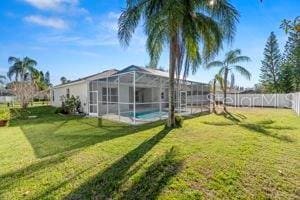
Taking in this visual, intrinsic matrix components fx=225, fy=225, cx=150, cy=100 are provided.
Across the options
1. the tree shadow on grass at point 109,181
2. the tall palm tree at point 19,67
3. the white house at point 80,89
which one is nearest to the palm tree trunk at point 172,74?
the tree shadow on grass at point 109,181

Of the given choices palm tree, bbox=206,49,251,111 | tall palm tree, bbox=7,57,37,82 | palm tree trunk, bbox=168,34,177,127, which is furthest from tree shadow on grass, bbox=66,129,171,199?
tall palm tree, bbox=7,57,37,82

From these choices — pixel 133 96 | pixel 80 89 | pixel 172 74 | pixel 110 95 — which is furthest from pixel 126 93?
pixel 172 74

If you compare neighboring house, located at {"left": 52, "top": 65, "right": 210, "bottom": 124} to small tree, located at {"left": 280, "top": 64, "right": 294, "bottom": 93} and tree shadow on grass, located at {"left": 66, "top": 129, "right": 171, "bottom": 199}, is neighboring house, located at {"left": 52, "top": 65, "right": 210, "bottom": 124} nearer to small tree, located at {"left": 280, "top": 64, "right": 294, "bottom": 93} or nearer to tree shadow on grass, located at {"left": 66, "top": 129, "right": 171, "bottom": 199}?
tree shadow on grass, located at {"left": 66, "top": 129, "right": 171, "bottom": 199}

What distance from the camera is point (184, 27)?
1020cm

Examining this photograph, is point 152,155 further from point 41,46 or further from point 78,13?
point 41,46

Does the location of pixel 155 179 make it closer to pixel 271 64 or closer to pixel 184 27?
pixel 184 27

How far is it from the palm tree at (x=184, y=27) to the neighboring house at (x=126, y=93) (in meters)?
4.18

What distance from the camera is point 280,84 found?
126ft

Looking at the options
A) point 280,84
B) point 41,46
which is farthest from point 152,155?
point 280,84

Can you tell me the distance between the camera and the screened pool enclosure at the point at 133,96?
1689cm

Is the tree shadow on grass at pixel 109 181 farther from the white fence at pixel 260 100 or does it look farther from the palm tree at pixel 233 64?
the white fence at pixel 260 100

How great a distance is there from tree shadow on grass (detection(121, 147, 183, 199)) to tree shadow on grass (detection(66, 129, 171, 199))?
1.18ft

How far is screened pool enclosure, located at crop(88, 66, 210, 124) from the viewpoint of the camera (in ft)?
55.4

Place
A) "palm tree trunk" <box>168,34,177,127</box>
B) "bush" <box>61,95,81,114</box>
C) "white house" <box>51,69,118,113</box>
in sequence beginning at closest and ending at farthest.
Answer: "palm tree trunk" <box>168,34,177,127</box>
"white house" <box>51,69,118,113</box>
"bush" <box>61,95,81,114</box>
